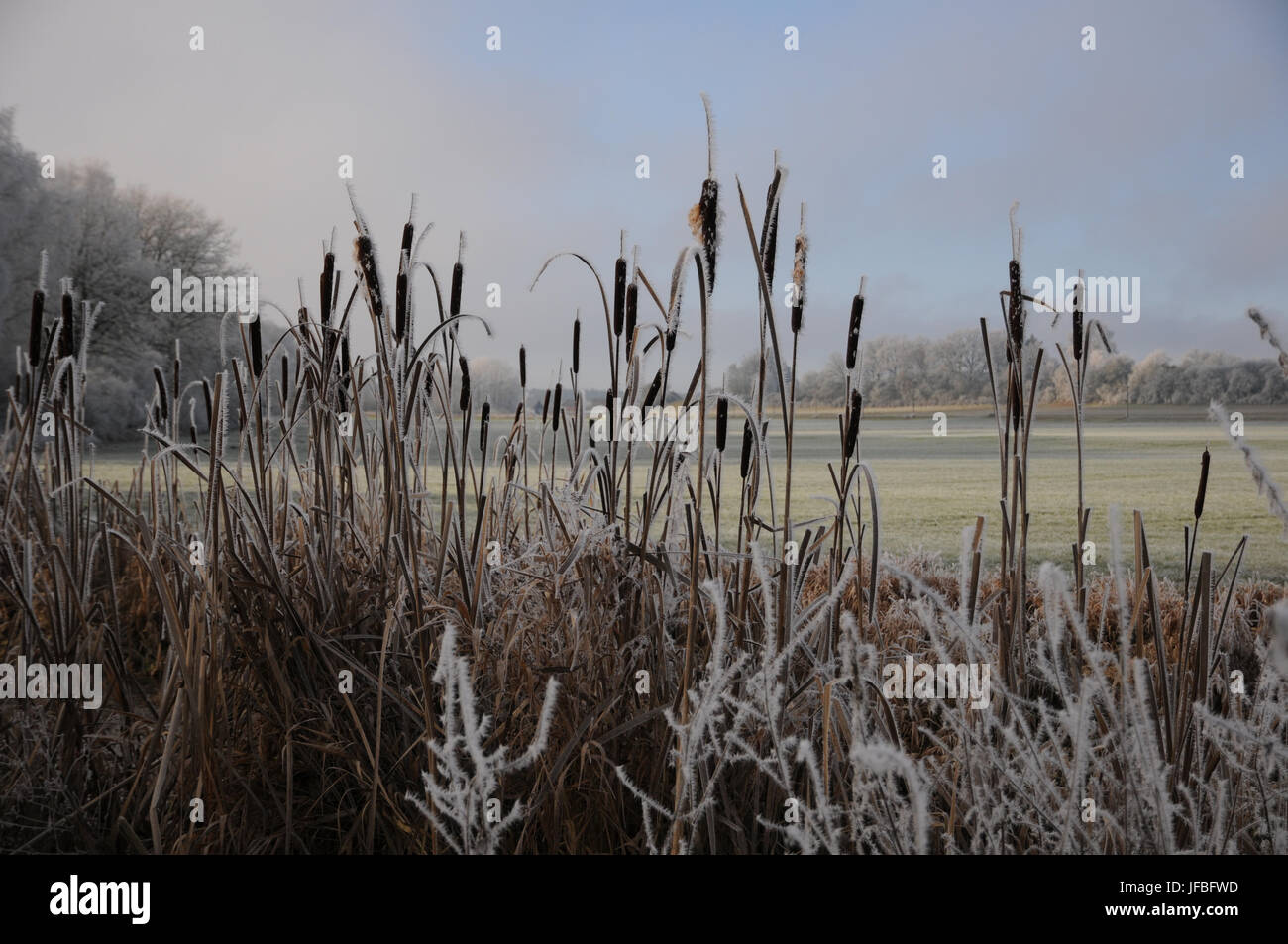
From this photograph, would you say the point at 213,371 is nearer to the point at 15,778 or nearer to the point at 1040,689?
the point at 15,778

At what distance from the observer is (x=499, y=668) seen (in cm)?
116

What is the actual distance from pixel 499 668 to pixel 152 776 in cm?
49

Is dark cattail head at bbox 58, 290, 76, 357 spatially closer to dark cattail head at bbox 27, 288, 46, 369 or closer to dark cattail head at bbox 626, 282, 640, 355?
dark cattail head at bbox 27, 288, 46, 369

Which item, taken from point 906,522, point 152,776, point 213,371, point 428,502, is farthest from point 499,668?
point 906,522

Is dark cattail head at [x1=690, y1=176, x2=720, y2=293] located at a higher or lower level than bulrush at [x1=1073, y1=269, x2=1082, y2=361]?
higher

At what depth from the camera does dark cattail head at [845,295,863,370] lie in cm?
110

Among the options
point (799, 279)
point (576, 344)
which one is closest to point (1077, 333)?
point (799, 279)

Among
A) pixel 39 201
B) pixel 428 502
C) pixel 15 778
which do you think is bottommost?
pixel 15 778

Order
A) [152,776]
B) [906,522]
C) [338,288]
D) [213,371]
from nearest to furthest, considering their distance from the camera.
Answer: [152,776] → [338,288] → [213,371] → [906,522]

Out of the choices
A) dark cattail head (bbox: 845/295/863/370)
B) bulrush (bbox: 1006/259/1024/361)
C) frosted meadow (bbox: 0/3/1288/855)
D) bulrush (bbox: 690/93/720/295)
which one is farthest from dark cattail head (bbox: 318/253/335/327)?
bulrush (bbox: 1006/259/1024/361)

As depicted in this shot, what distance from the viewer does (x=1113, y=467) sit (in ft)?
4.92

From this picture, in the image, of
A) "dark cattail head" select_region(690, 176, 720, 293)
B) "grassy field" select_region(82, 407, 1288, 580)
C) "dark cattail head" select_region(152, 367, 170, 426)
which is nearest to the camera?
"dark cattail head" select_region(690, 176, 720, 293)

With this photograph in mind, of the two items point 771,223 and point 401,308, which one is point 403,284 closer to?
point 401,308

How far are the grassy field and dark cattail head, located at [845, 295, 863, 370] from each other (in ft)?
0.56
